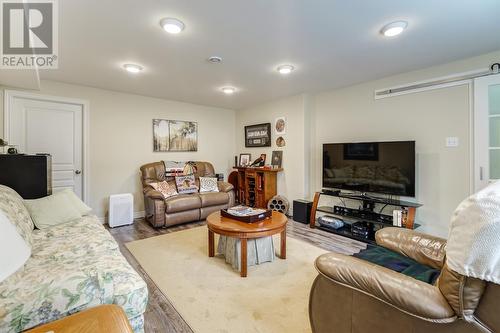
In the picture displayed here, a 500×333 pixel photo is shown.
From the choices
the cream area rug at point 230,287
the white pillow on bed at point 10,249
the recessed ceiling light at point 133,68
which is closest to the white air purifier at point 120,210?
the cream area rug at point 230,287

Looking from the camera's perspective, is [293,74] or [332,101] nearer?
[293,74]

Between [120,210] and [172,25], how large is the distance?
118 inches

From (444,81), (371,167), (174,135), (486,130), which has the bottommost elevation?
(371,167)

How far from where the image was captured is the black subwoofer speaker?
3.93 metres

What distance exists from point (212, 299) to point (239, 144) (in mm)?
4105

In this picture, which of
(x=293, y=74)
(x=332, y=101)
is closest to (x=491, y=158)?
(x=332, y=101)

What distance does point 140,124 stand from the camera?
4371mm

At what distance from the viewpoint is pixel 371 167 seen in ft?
10.6

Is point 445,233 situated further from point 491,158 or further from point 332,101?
point 332,101

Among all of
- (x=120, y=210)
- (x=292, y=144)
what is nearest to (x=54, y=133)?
(x=120, y=210)

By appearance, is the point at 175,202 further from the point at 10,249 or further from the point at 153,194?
the point at 10,249

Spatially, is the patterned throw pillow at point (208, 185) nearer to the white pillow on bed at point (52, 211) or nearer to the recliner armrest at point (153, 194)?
the recliner armrest at point (153, 194)

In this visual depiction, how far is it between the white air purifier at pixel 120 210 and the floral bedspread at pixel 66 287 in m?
2.22

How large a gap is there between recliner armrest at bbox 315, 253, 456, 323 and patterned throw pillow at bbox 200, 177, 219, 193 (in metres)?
3.28
